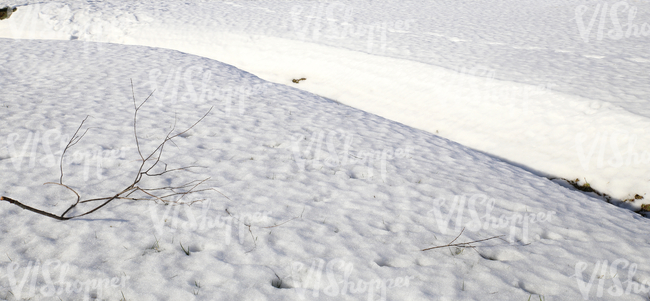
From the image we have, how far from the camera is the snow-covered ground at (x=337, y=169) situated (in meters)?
3.21

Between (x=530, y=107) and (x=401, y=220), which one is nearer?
(x=401, y=220)

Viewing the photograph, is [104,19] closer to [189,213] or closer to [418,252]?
[189,213]

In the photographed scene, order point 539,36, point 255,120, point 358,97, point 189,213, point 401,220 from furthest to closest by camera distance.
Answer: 1. point 539,36
2. point 358,97
3. point 255,120
4. point 401,220
5. point 189,213

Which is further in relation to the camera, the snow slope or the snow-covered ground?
the snow slope

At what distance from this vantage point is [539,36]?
13656 millimetres

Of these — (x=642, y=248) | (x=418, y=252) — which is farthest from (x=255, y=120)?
(x=642, y=248)

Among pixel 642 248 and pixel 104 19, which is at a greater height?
pixel 104 19

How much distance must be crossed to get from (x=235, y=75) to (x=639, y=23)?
1732 cm

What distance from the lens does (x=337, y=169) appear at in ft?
17.1

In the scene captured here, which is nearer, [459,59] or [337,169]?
[337,169]

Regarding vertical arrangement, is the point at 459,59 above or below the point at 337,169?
above

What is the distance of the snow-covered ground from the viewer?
3.21 meters

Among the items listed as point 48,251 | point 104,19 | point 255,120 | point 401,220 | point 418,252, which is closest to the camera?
point 48,251

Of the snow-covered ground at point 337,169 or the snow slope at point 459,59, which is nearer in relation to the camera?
the snow-covered ground at point 337,169
